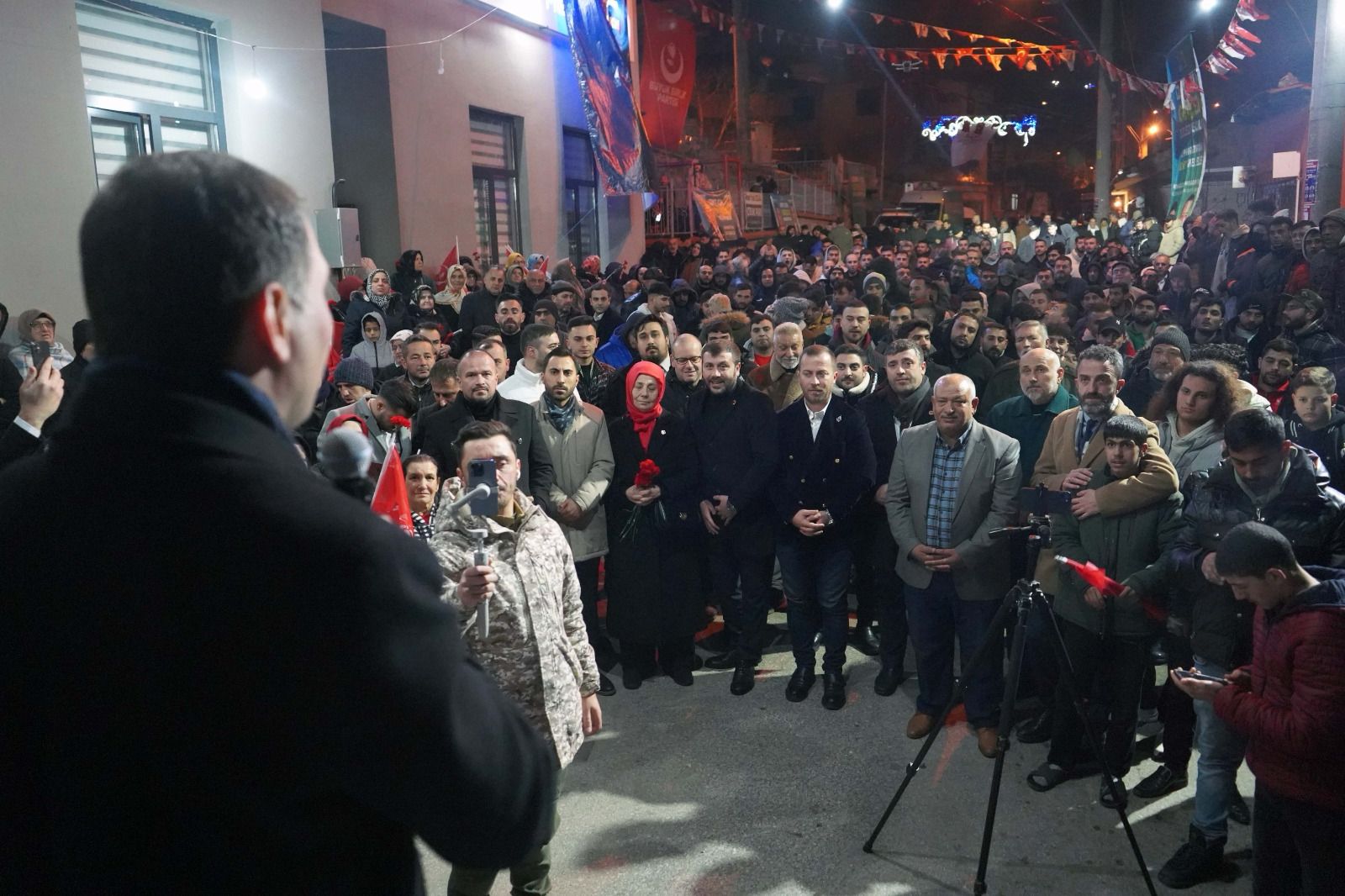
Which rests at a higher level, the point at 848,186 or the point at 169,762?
the point at 848,186

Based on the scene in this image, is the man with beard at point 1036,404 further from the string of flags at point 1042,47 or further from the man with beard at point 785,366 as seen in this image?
the string of flags at point 1042,47

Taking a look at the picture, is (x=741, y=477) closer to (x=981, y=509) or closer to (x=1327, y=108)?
(x=981, y=509)

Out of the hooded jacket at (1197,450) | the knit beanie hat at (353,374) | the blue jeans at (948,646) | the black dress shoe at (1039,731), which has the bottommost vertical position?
the black dress shoe at (1039,731)

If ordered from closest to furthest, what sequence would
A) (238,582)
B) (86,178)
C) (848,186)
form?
(238,582), (86,178), (848,186)

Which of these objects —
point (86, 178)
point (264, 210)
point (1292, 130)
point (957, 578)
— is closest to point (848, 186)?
point (1292, 130)

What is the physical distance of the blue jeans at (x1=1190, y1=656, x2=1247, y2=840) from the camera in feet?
12.4

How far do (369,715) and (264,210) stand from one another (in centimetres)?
56

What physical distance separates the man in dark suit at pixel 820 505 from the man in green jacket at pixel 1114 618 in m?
1.31

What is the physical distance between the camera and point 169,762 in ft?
3.22

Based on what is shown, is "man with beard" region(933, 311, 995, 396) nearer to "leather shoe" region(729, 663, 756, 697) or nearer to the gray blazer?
the gray blazer

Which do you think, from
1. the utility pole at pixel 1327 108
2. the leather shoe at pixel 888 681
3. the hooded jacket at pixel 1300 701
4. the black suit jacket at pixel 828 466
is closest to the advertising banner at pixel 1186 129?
the utility pole at pixel 1327 108

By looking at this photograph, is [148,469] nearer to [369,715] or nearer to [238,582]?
[238,582]

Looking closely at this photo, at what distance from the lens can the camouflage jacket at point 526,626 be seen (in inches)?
130

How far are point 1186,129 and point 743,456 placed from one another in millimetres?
12790
